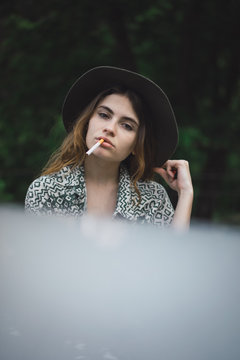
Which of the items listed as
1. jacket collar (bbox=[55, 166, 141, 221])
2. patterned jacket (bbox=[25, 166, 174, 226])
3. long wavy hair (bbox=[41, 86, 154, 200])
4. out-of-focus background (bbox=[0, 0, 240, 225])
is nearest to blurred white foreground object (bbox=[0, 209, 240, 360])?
patterned jacket (bbox=[25, 166, 174, 226])

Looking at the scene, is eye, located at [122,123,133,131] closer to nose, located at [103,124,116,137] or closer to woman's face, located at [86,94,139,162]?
woman's face, located at [86,94,139,162]

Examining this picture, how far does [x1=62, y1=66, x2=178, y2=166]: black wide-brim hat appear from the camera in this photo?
207 cm

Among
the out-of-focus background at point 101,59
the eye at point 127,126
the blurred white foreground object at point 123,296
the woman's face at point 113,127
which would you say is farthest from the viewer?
the out-of-focus background at point 101,59

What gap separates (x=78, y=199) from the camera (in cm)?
202

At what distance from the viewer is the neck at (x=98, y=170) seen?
2.09 metres

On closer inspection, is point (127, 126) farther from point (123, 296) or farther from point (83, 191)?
point (123, 296)

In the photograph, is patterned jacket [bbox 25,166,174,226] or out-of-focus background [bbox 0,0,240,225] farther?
out-of-focus background [bbox 0,0,240,225]

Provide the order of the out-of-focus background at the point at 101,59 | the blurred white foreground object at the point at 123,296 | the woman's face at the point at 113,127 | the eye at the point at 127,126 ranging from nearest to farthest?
the blurred white foreground object at the point at 123,296
the woman's face at the point at 113,127
the eye at the point at 127,126
the out-of-focus background at the point at 101,59

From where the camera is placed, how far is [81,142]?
7.08 ft

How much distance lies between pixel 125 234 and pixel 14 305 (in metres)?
0.25

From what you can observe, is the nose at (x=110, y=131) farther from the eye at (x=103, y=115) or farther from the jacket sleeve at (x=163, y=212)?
the jacket sleeve at (x=163, y=212)

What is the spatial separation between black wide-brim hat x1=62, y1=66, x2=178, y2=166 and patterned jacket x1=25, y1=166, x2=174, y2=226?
0.79 feet

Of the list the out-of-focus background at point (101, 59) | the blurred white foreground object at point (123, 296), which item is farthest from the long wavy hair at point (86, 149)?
the out-of-focus background at point (101, 59)

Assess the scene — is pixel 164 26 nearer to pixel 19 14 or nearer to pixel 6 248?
pixel 19 14
